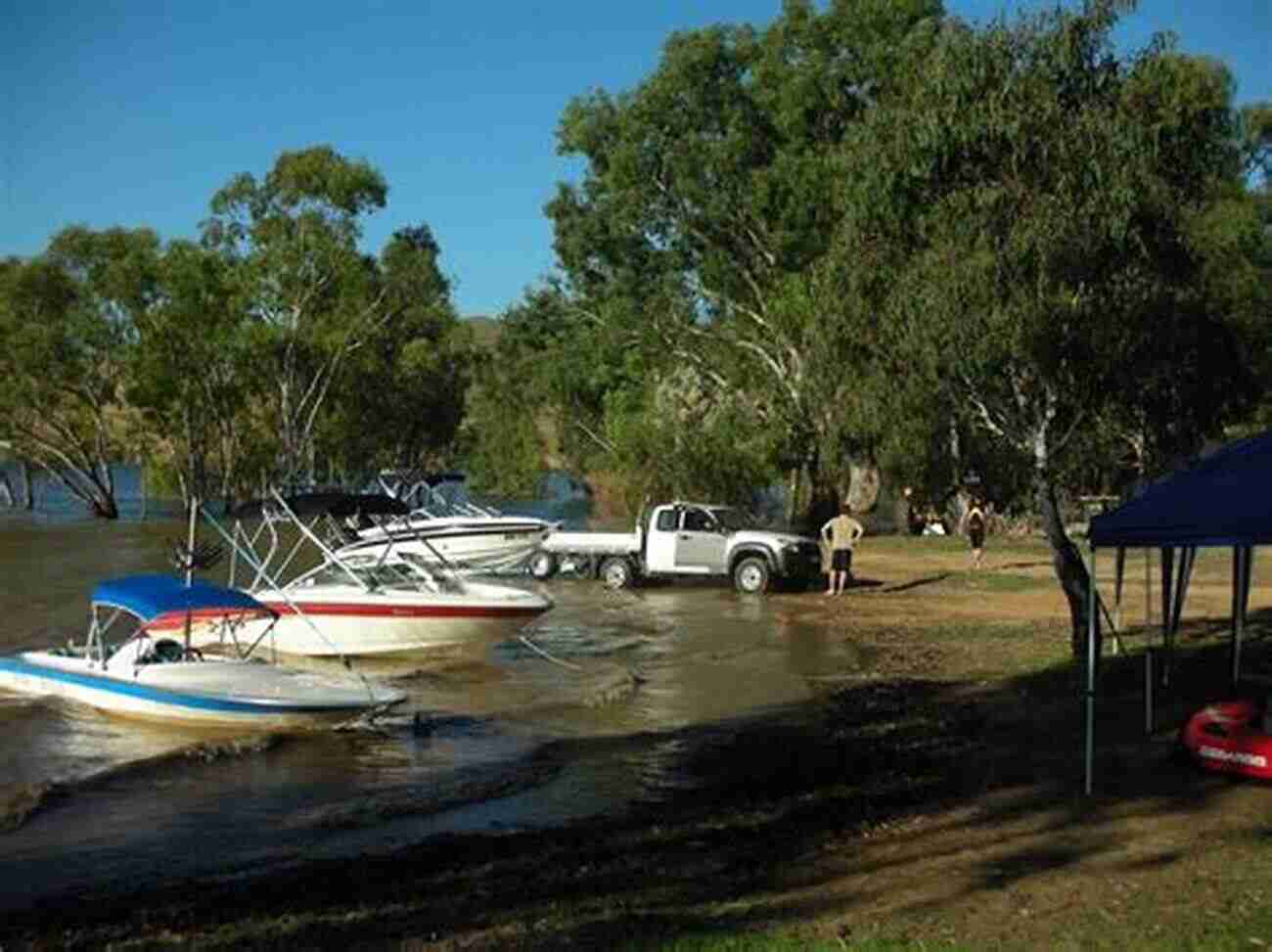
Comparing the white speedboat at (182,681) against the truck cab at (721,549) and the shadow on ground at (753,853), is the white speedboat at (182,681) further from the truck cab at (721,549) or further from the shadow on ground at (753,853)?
the truck cab at (721,549)

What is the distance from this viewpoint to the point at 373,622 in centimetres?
2041

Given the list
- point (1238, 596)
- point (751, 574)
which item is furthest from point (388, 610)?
point (1238, 596)

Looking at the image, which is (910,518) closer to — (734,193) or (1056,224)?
(734,193)

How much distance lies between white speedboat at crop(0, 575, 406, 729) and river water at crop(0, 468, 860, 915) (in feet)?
0.75

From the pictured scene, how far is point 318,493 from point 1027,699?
1085 cm

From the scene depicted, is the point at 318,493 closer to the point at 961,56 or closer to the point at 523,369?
the point at 961,56

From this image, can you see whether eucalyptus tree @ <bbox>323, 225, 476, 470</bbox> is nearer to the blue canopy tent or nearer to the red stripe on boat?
the red stripe on boat

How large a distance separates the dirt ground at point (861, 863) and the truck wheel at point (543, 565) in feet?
57.3

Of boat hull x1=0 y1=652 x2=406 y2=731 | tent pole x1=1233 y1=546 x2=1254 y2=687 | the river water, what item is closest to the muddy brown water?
the river water

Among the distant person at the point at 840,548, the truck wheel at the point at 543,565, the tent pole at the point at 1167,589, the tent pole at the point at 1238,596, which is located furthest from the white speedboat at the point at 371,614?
the truck wheel at the point at 543,565

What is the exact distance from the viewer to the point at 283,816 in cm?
1173

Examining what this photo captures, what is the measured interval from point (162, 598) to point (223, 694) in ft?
4.27

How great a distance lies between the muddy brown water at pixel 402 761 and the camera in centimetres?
1084

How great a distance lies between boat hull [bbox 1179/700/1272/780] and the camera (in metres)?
10.4
